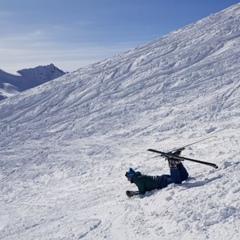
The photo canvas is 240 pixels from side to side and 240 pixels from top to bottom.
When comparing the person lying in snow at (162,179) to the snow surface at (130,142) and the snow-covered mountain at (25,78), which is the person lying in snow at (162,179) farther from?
the snow-covered mountain at (25,78)

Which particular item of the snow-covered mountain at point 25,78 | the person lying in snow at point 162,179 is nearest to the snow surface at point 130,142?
the person lying in snow at point 162,179

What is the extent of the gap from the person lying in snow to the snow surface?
0.22 metres

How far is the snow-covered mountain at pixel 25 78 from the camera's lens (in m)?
126

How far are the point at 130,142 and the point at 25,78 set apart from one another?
447 ft

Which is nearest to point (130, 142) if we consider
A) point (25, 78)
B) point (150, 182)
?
point (150, 182)

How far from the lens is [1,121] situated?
25.2 meters

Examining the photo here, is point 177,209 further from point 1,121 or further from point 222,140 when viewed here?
point 1,121

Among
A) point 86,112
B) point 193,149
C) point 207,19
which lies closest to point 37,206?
point 193,149

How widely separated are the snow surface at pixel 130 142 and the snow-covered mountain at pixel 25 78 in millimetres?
95924

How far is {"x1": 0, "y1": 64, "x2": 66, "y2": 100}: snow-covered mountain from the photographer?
414 feet

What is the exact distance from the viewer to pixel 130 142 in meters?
17.2

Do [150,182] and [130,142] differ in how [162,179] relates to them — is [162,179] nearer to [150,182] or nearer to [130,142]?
[150,182]

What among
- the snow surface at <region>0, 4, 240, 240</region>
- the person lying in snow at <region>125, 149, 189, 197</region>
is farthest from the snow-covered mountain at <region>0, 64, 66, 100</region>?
the person lying in snow at <region>125, 149, 189, 197</region>

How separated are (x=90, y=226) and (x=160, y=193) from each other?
1.84 m
